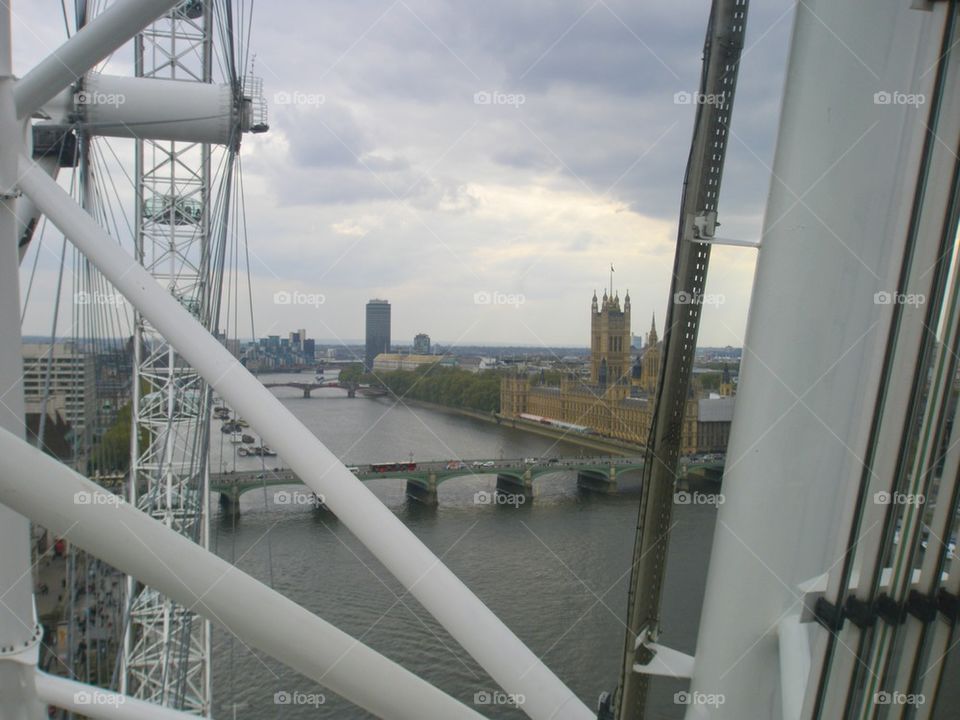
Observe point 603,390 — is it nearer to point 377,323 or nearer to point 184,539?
point 377,323

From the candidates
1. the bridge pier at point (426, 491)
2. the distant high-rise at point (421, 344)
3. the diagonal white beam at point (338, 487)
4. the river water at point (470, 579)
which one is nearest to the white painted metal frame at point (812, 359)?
the diagonal white beam at point (338, 487)

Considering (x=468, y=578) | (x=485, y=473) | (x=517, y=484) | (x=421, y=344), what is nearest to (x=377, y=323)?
(x=468, y=578)

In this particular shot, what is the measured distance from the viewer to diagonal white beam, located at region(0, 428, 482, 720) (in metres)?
0.58

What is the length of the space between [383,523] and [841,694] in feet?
1.83

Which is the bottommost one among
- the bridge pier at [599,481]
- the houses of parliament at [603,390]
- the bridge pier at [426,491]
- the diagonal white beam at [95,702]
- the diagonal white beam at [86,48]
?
the bridge pier at [426,491]

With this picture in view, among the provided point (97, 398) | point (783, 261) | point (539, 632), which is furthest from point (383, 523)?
point (539, 632)

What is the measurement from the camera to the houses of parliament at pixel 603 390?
14945 millimetres

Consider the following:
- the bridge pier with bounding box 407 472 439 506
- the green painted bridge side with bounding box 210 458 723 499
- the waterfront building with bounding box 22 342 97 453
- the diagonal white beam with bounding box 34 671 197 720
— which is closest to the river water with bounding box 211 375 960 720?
the bridge pier with bounding box 407 472 439 506

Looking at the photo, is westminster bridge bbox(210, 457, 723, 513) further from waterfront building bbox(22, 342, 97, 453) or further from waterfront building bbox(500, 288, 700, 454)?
waterfront building bbox(22, 342, 97, 453)

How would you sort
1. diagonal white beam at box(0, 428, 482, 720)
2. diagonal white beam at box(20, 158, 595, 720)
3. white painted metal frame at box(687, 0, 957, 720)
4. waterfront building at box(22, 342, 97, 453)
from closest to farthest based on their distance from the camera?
diagonal white beam at box(0, 428, 482, 720), white painted metal frame at box(687, 0, 957, 720), diagonal white beam at box(20, 158, 595, 720), waterfront building at box(22, 342, 97, 453)

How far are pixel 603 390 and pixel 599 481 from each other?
4006mm

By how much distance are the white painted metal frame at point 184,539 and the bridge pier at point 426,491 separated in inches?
409

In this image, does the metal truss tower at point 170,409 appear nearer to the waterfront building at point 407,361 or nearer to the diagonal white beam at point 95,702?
the diagonal white beam at point 95,702

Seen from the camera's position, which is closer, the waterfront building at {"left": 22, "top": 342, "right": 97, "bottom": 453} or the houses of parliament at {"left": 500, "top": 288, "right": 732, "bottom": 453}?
the waterfront building at {"left": 22, "top": 342, "right": 97, "bottom": 453}
